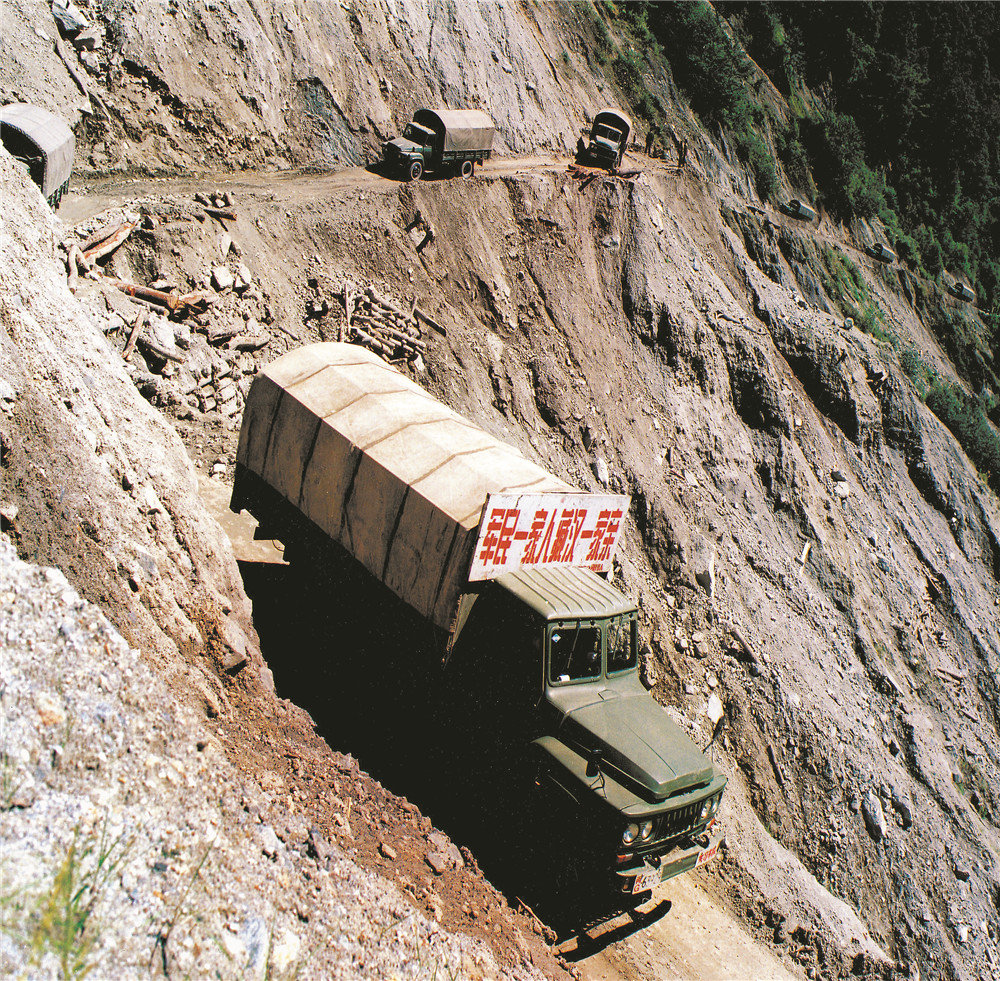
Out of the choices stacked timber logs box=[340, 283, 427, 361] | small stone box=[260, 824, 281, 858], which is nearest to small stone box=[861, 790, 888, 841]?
small stone box=[260, 824, 281, 858]

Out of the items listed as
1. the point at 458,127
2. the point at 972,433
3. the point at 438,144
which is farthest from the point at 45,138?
the point at 972,433

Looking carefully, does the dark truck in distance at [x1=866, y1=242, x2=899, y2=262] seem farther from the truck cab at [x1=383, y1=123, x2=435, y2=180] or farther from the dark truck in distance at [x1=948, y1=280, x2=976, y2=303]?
the truck cab at [x1=383, y1=123, x2=435, y2=180]

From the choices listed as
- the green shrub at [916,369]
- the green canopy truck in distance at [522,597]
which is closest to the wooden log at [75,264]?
the green canopy truck in distance at [522,597]

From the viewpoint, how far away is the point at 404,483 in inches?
331

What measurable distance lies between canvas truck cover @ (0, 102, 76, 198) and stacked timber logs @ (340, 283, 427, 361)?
5923 millimetres

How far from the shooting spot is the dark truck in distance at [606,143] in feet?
83.9

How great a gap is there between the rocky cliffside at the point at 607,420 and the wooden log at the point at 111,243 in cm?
25

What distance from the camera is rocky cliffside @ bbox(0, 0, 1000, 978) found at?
8.17 m

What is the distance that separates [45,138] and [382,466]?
1097cm

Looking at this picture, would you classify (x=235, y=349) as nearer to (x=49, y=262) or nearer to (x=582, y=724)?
(x=49, y=262)

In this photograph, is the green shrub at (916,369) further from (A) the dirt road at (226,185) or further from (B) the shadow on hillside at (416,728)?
(B) the shadow on hillside at (416,728)

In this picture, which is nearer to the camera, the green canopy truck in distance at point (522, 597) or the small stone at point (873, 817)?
the green canopy truck in distance at point (522, 597)

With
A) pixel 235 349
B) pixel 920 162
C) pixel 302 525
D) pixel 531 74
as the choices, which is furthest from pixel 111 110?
pixel 920 162

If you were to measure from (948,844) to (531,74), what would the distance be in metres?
27.3
